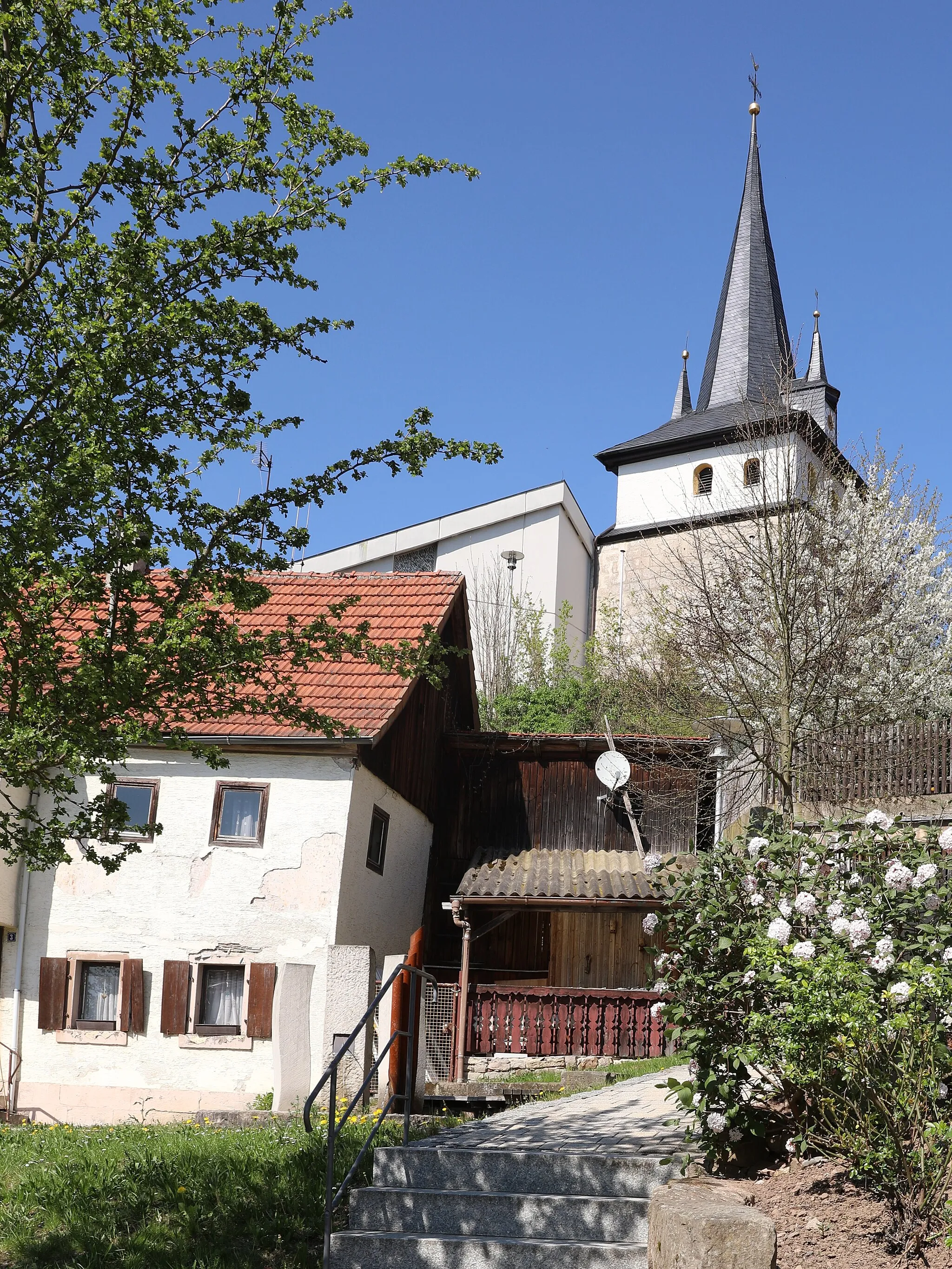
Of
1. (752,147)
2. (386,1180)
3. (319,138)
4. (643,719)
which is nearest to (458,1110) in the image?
(386,1180)

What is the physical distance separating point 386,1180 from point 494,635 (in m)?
27.0

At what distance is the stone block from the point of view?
16.4 ft

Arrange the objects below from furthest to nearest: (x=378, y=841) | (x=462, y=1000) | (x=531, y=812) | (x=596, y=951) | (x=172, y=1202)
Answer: (x=531, y=812) → (x=596, y=951) → (x=378, y=841) → (x=462, y=1000) → (x=172, y=1202)

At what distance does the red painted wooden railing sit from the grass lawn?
709cm

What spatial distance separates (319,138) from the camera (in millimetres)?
7309

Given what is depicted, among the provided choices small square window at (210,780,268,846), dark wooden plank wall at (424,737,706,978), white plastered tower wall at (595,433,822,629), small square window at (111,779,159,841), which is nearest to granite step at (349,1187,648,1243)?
small square window at (210,780,268,846)

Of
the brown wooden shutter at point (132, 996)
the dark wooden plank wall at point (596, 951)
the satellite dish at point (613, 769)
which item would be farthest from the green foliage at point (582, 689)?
the brown wooden shutter at point (132, 996)

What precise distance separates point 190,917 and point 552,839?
6.62 m

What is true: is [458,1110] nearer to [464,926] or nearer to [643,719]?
[464,926]

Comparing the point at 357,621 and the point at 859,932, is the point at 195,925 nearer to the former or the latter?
the point at 357,621

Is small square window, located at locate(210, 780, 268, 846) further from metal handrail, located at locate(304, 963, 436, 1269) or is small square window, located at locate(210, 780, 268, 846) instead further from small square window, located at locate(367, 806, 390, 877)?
metal handrail, located at locate(304, 963, 436, 1269)

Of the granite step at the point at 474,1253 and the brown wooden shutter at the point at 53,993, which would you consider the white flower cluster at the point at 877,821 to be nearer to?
the granite step at the point at 474,1253

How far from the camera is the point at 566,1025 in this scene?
15914 millimetres

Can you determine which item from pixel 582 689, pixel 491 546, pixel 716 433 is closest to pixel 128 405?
pixel 582 689
